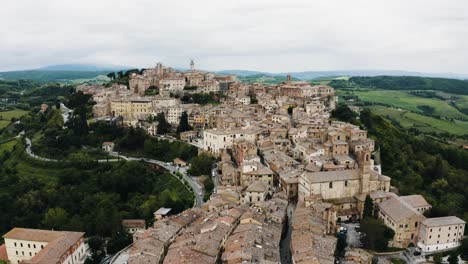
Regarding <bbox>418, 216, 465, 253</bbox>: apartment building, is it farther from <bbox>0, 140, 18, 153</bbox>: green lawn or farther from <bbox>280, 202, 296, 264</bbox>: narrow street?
<bbox>0, 140, 18, 153</bbox>: green lawn

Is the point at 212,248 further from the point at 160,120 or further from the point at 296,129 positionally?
the point at 160,120

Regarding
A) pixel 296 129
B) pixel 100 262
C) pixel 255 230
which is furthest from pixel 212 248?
pixel 296 129

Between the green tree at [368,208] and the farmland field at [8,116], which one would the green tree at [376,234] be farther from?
the farmland field at [8,116]

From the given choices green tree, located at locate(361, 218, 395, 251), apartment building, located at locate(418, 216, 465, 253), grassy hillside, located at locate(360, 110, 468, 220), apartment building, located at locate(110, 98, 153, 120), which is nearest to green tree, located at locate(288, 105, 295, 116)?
grassy hillside, located at locate(360, 110, 468, 220)

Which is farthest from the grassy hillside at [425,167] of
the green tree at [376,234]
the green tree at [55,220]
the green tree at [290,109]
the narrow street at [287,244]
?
the green tree at [55,220]

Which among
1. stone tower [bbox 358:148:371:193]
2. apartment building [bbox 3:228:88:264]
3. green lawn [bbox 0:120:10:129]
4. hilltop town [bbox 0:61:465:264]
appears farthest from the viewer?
green lawn [bbox 0:120:10:129]

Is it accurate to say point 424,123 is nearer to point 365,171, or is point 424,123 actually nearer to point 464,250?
point 365,171

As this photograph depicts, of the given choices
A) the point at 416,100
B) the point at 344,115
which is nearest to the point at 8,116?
the point at 344,115
